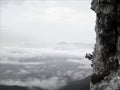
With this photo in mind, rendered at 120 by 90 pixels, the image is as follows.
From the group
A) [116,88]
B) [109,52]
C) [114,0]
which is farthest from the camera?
[109,52]

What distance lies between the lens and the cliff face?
58906 mm

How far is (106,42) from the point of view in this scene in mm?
63188

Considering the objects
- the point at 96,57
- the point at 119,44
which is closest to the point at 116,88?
the point at 119,44

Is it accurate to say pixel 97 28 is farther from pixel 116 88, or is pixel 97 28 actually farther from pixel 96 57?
pixel 116 88

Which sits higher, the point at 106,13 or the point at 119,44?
the point at 106,13

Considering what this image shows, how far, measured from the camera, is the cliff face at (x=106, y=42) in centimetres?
5891

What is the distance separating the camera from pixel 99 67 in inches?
2542

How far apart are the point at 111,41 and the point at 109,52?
7.79 feet

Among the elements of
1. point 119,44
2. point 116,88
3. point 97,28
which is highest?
point 97,28

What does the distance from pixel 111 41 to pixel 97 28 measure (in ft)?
13.9

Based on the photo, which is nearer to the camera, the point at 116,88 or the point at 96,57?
the point at 116,88

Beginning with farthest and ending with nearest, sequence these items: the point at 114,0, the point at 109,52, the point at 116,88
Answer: the point at 109,52, the point at 114,0, the point at 116,88

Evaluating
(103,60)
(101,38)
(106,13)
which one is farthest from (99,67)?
(106,13)

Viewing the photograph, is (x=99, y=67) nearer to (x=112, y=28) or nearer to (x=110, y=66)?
(x=110, y=66)
